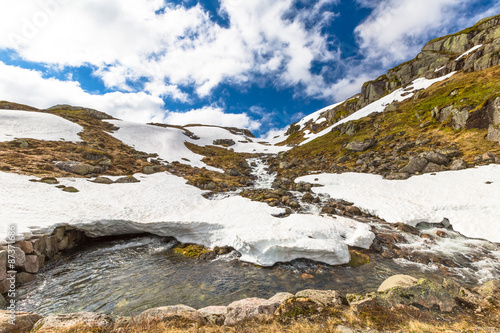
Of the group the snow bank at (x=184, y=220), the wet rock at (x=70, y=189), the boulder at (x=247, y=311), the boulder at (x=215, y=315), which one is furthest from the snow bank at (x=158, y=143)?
the boulder at (x=247, y=311)

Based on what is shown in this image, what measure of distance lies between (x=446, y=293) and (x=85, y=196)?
31.0m

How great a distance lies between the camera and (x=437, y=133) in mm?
38156

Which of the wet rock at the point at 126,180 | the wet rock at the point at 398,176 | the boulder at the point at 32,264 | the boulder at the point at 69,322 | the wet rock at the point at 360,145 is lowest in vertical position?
the boulder at the point at 32,264

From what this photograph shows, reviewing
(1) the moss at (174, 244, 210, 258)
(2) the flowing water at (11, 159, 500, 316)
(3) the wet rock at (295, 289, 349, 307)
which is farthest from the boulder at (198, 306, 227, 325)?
(1) the moss at (174, 244, 210, 258)

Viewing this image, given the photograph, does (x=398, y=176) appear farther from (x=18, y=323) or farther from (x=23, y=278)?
(x=23, y=278)

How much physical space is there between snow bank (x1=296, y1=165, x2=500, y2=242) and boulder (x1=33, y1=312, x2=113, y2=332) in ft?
82.7

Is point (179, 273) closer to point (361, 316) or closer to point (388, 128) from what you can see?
point (361, 316)

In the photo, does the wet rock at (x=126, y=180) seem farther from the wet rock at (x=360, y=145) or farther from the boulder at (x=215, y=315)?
the wet rock at (x=360, y=145)

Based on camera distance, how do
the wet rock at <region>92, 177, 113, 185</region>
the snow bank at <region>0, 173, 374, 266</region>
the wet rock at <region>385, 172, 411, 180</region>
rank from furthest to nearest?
the wet rock at <region>385, 172, 411, 180</region> < the wet rock at <region>92, 177, 113, 185</region> < the snow bank at <region>0, 173, 374, 266</region>

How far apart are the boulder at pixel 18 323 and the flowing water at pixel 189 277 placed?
13.5ft

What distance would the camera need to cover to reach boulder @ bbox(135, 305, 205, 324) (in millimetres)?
7000

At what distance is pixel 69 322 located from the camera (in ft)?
21.5

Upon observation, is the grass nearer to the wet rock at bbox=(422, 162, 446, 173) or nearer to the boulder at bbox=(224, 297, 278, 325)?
the wet rock at bbox=(422, 162, 446, 173)

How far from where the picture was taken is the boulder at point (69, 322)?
247 inches
